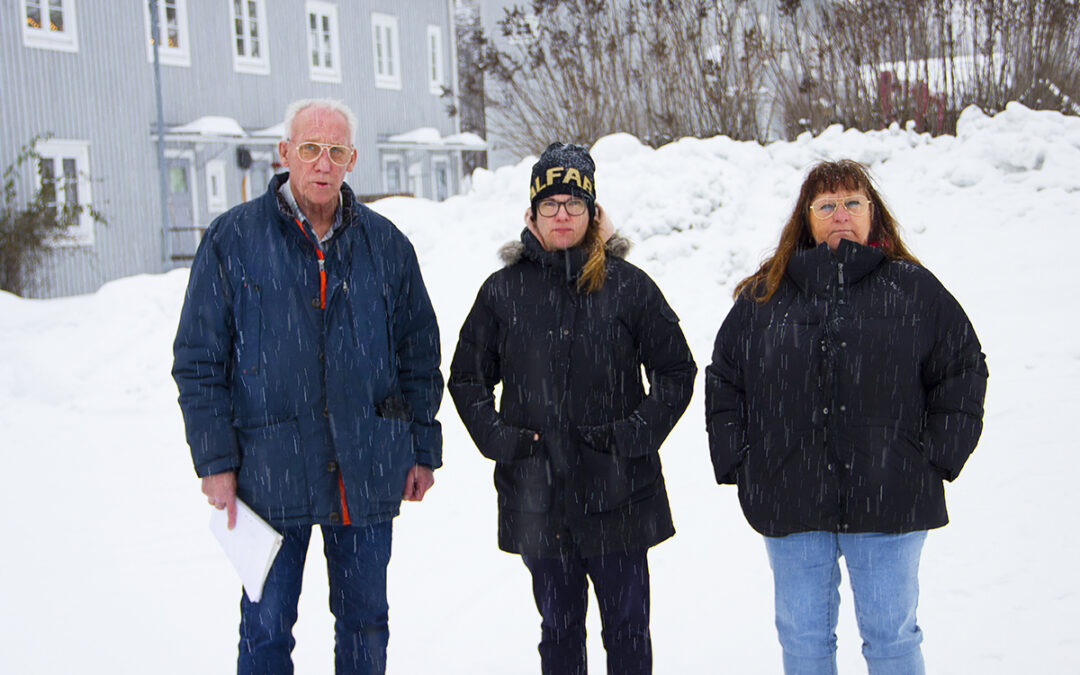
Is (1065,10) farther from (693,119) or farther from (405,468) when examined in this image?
(405,468)

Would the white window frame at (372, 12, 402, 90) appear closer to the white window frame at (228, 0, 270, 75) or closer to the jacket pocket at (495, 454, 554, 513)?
the white window frame at (228, 0, 270, 75)

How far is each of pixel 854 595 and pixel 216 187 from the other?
18.8 metres

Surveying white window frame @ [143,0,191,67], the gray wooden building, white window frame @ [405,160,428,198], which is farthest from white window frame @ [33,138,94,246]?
white window frame @ [405,160,428,198]

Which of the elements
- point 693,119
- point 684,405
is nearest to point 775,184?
point 693,119

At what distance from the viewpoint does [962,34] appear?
36.8 ft

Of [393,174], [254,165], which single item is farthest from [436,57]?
[254,165]

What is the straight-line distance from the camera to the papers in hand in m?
2.65

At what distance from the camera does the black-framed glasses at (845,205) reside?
8.50ft

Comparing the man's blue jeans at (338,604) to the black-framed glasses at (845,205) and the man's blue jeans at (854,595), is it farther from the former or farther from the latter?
the black-framed glasses at (845,205)

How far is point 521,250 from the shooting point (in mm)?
2893

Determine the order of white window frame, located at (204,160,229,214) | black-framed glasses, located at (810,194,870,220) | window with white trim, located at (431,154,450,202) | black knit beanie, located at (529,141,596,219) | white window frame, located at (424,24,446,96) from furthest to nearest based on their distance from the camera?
window with white trim, located at (431,154,450,202) → white window frame, located at (424,24,446,96) → white window frame, located at (204,160,229,214) → black knit beanie, located at (529,141,596,219) → black-framed glasses, located at (810,194,870,220)

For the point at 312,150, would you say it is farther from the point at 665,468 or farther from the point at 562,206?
the point at 665,468

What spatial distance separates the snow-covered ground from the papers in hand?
3.56 ft

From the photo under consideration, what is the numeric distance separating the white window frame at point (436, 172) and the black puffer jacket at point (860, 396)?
2246 cm
